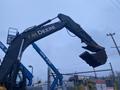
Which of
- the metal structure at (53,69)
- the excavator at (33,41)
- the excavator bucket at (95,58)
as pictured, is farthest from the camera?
the metal structure at (53,69)

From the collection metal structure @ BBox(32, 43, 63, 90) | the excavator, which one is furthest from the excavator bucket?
metal structure @ BBox(32, 43, 63, 90)

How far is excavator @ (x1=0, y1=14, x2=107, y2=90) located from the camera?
14.4 meters

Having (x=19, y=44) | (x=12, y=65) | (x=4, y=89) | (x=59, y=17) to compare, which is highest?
(x=59, y=17)

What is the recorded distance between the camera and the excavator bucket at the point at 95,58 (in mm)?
15547

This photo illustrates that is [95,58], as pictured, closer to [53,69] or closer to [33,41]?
[33,41]

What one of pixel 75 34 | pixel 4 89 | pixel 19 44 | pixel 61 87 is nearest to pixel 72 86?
pixel 61 87

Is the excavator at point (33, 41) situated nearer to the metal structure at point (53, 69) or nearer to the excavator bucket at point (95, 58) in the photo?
the excavator bucket at point (95, 58)

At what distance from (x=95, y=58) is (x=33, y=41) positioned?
9.37 feet

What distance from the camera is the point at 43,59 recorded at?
29375 millimetres

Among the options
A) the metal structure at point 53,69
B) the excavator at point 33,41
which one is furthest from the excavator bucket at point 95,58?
the metal structure at point 53,69

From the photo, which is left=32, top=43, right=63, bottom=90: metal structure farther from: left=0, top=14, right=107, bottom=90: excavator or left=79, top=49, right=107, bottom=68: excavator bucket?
left=79, top=49, right=107, bottom=68: excavator bucket

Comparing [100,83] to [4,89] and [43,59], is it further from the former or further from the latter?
[4,89]

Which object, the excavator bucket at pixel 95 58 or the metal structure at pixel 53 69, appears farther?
the metal structure at pixel 53 69

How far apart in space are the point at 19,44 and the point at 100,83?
47.2 feet
